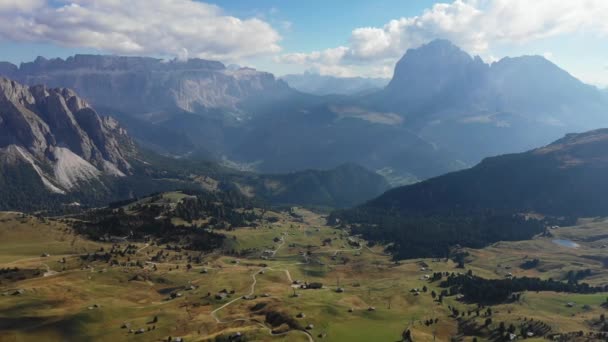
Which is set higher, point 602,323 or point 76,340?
point 602,323

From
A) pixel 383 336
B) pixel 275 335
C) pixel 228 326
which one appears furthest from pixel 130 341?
pixel 383 336

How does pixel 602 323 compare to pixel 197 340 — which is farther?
pixel 602 323

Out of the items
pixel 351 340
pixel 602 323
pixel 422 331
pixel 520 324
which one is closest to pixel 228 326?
pixel 351 340

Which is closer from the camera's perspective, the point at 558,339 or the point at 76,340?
the point at 558,339

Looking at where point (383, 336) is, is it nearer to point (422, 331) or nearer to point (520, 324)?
point (422, 331)

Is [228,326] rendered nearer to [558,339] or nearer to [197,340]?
[197,340]

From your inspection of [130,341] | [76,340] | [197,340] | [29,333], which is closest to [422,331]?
[197,340]

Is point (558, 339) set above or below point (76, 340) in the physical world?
above

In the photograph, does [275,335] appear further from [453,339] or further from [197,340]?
[453,339]
